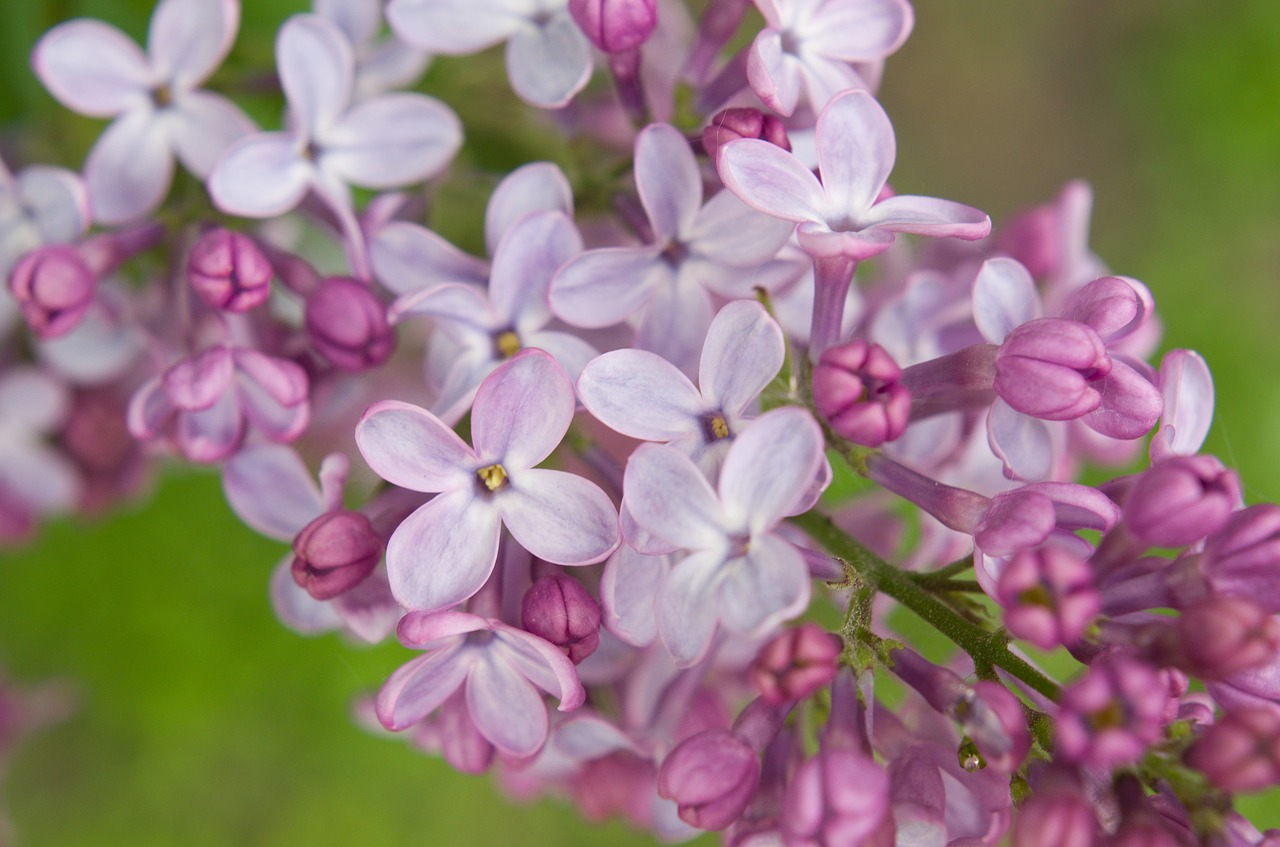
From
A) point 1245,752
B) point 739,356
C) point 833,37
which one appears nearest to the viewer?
point 1245,752

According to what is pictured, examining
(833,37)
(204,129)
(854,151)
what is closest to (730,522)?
(854,151)

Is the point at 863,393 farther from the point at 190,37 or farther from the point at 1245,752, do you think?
the point at 190,37

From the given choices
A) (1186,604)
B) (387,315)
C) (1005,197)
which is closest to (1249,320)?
(1005,197)

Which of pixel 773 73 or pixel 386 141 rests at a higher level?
pixel 773 73

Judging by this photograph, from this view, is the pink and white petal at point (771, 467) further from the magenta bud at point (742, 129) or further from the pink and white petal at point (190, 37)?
the pink and white petal at point (190, 37)

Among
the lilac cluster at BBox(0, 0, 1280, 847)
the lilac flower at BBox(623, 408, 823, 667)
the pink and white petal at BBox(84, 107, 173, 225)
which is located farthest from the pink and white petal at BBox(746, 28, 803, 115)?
the pink and white petal at BBox(84, 107, 173, 225)

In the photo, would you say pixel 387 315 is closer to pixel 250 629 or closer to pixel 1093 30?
pixel 250 629

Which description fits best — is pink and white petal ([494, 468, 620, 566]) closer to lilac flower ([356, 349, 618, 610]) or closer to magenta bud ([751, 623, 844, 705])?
lilac flower ([356, 349, 618, 610])
